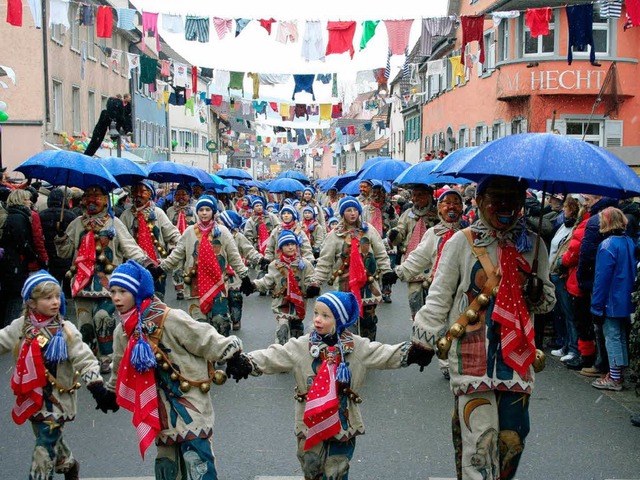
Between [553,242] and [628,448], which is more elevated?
[553,242]

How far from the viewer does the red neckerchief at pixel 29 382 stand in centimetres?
476

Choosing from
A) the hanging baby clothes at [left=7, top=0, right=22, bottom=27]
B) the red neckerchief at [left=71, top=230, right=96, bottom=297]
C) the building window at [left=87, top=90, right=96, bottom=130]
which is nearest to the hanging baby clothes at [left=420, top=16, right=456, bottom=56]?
the hanging baby clothes at [left=7, top=0, right=22, bottom=27]

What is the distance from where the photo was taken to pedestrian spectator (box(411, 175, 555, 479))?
14.1ft

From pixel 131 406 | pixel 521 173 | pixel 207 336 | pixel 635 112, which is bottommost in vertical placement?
pixel 131 406

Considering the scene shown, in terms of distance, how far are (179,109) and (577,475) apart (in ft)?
154

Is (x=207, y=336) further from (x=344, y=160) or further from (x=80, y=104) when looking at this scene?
(x=344, y=160)

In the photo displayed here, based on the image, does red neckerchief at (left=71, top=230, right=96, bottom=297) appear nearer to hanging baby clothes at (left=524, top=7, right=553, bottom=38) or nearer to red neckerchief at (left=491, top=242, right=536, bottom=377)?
red neckerchief at (left=491, top=242, right=536, bottom=377)

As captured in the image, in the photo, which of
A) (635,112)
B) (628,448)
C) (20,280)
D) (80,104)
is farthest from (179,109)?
(628,448)

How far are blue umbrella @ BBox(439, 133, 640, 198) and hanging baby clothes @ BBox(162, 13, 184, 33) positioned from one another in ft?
48.0

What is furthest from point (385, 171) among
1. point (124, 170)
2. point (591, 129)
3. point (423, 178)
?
point (591, 129)

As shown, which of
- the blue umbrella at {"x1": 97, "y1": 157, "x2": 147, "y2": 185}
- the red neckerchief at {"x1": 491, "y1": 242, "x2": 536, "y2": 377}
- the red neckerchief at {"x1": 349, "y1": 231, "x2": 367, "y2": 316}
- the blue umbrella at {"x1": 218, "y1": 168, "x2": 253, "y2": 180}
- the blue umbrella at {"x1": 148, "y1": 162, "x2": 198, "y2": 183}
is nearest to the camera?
the red neckerchief at {"x1": 491, "y1": 242, "x2": 536, "y2": 377}

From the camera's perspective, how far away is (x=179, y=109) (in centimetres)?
5009

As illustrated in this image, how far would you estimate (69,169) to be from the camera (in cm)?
817

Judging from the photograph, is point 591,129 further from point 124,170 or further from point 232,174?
point 124,170
